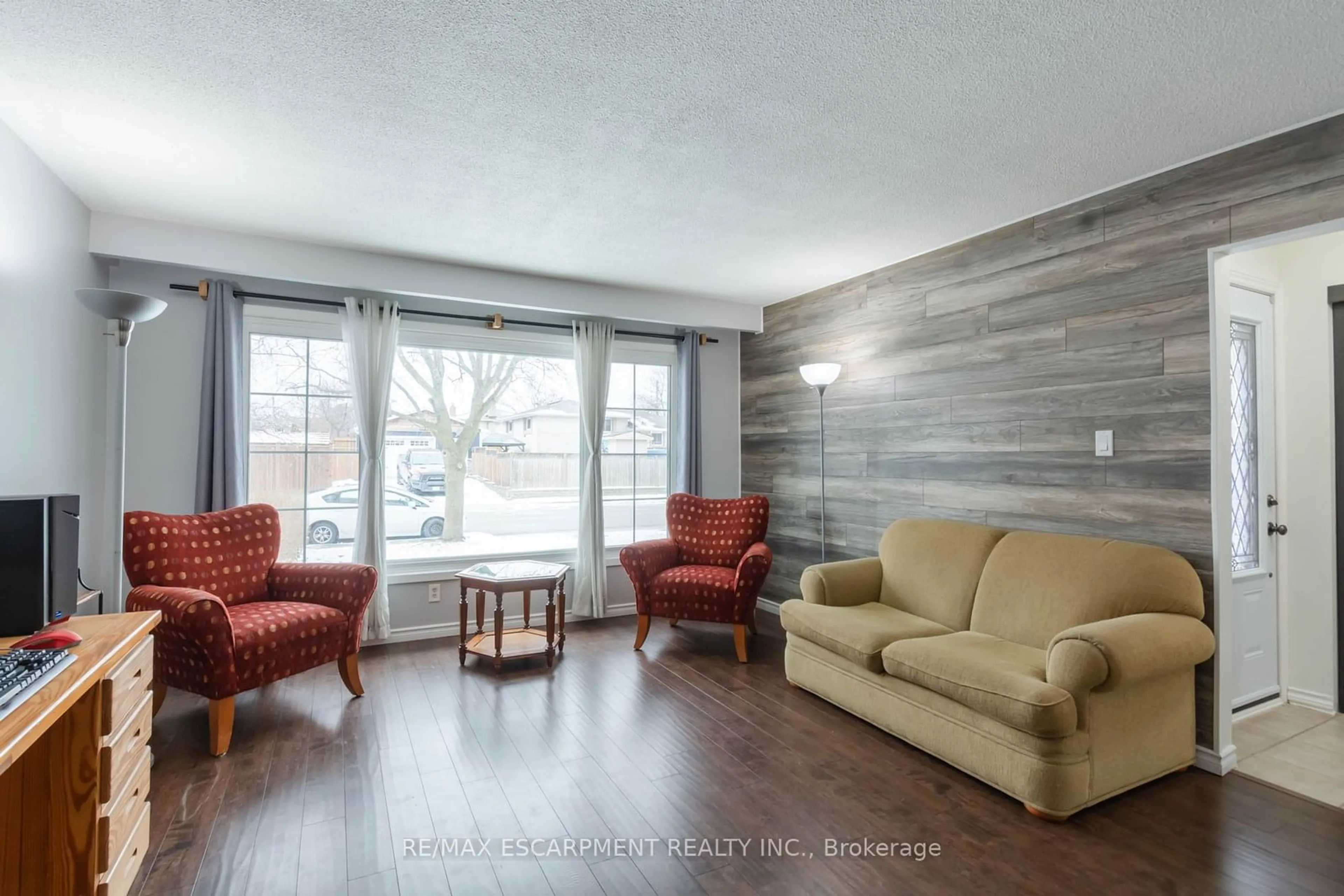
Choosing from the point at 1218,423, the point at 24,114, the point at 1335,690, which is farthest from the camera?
the point at 1335,690

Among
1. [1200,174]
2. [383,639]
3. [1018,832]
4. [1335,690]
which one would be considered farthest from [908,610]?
[383,639]

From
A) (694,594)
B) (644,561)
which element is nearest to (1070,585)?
(694,594)

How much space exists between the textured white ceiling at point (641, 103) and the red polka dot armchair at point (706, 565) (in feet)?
6.54

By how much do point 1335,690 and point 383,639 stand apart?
512cm

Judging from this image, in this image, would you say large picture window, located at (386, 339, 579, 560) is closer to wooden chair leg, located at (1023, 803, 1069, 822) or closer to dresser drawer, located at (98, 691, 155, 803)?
dresser drawer, located at (98, 691, 155, 803)

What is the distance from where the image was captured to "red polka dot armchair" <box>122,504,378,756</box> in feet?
8.86

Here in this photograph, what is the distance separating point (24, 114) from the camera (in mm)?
2322

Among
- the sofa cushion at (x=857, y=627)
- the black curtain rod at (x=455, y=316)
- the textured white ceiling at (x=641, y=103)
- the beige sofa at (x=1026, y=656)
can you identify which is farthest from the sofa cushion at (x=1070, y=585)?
the black curtain rod at (x=455, y=316)

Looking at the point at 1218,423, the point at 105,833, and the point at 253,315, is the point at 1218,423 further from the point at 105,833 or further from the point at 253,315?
the point at 253,315

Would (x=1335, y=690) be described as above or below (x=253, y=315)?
below

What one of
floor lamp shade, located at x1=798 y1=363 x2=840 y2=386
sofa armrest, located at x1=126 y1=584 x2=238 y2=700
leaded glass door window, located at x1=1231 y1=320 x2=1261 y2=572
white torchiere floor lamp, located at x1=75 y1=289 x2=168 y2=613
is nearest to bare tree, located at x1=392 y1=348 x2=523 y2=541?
white torchiere floor lamp, located at x1=75 y1=289 x2=168 y2=613

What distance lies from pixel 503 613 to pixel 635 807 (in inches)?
77.1

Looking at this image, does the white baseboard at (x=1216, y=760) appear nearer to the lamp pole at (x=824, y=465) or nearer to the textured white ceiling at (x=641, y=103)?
the lamp pole at (x=824, y=465)

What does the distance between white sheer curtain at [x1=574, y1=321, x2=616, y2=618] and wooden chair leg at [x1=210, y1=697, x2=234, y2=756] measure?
7.85 ft
